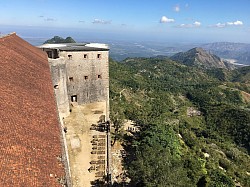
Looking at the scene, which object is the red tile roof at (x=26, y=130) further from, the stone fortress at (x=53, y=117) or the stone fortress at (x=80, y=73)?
the stone fortress at (x=80, y=73)

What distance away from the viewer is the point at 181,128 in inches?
1885

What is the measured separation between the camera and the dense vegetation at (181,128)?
19266mm

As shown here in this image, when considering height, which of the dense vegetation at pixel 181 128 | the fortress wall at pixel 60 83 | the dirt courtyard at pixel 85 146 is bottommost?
the dense vegetation at pixel 181 128

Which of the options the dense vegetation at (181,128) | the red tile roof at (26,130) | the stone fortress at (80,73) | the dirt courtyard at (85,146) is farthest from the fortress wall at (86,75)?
the red tile roof at (26,130)

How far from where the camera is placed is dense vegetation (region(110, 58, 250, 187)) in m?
19.3

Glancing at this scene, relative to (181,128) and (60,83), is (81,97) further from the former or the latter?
(181,128)

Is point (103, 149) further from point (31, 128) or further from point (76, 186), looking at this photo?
point (31, 128)

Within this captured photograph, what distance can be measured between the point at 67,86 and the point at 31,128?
1696 centimetres

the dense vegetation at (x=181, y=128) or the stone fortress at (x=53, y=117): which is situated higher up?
the stone fortress at (x=53, y=117)

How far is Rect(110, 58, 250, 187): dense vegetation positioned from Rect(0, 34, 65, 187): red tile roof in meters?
8.04

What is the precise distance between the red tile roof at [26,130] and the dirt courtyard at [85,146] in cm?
530

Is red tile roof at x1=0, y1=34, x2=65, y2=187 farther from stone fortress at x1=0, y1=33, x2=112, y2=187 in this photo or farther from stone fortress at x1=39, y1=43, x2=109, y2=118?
stone fortress at x1=39, y1=43, x2=109, y2=118

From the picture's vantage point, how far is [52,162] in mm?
8688

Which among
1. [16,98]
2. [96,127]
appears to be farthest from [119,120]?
[16,98]
